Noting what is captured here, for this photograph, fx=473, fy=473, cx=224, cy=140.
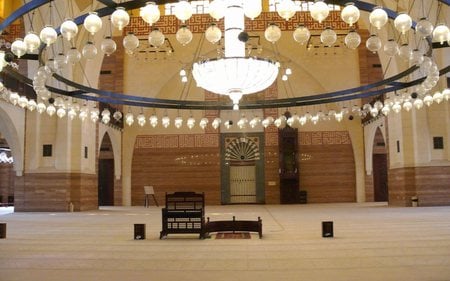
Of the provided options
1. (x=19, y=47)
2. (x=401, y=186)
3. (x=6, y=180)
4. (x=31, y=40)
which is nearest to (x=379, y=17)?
(x=31, y=40)

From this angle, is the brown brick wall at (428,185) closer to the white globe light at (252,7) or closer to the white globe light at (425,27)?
the white globe light at (425,27)

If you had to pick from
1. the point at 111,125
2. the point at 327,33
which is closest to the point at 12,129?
the point at 111,125

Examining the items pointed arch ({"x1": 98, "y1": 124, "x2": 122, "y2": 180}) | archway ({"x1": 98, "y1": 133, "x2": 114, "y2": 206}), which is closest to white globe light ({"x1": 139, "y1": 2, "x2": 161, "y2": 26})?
pointed arch ({"x1": 98, "y1": 124, "x2": 122, "y2": 180})

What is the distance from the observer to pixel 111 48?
18.8ft

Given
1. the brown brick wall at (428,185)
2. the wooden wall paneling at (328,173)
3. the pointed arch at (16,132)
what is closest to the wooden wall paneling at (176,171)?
the wooden wall paneling at (328,173)

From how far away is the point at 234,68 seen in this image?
590cm

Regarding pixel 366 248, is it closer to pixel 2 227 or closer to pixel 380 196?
pixel 2 227

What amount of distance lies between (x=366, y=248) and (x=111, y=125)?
13298mm

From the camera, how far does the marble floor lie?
3998mm

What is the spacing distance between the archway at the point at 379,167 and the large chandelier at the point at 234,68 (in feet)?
45.7

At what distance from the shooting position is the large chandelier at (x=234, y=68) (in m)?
5.70

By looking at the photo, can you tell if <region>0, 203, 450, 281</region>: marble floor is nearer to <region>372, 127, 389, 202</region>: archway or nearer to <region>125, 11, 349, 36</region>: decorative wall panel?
<region>372, 127, 389, 202</region>: archway

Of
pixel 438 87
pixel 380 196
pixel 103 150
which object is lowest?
pixel 380 196

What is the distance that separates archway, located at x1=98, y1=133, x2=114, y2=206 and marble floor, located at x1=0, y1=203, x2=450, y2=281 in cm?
1169
